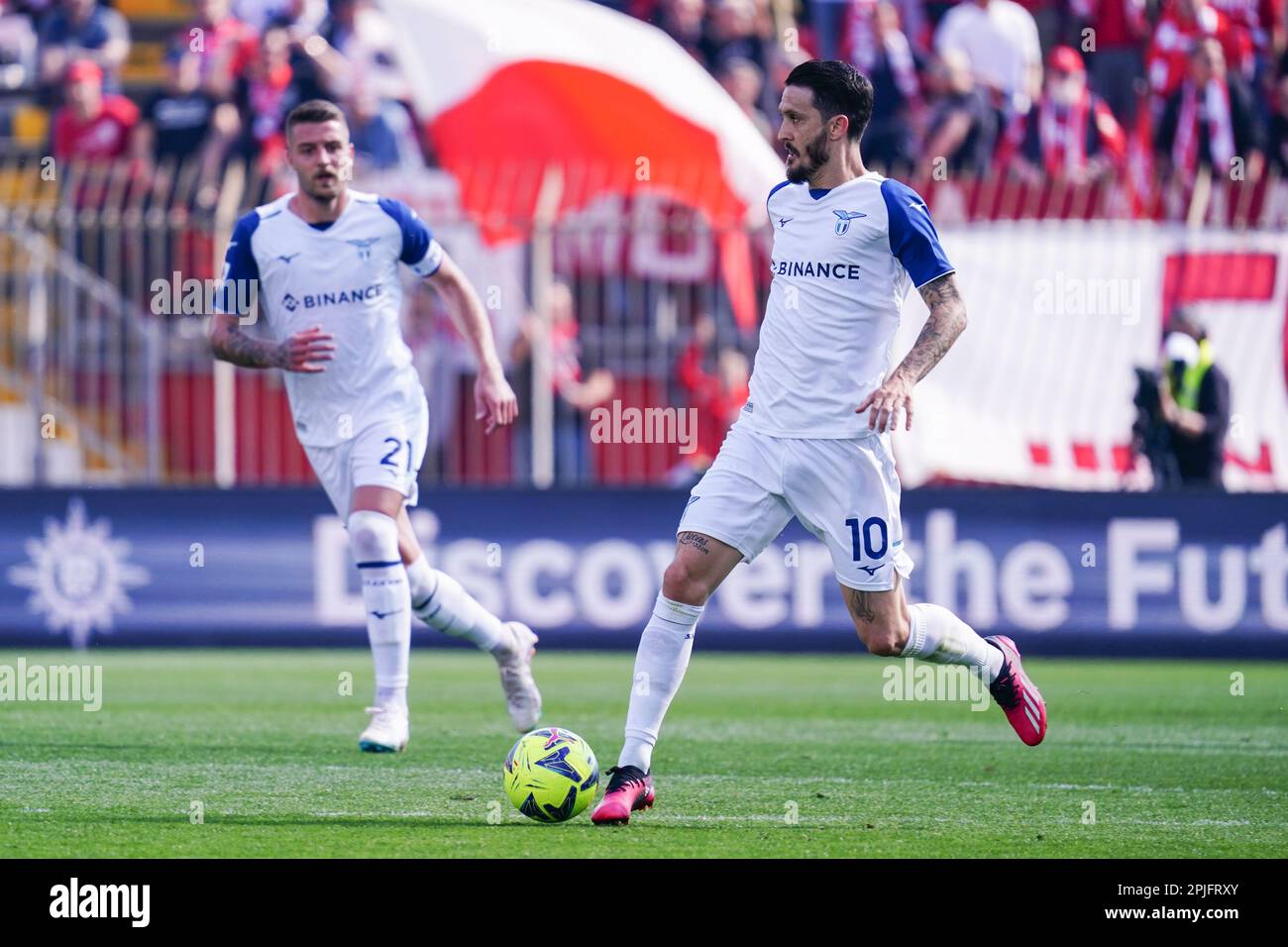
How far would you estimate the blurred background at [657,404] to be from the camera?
45.3 ft

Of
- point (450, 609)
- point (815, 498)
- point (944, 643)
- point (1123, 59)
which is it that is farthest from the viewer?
point (1123, 59)

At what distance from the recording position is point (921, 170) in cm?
1600

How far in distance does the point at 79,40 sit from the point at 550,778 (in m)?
13.2

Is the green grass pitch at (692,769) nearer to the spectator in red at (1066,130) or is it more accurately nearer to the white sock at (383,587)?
the white sock at (383,587)

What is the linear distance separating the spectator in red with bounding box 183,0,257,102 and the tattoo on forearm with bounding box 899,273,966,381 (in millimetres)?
11088

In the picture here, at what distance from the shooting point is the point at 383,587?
28.5 feet

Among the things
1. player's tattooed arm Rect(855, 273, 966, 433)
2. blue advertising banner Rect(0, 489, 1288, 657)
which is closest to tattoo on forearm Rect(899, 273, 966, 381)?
player's tattooed arm Rect(855, 273, 966, 433)

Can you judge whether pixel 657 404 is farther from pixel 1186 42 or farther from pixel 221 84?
pixel 1186 42

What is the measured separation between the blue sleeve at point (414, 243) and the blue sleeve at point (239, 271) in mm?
597

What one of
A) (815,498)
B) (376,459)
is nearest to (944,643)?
(815,498)

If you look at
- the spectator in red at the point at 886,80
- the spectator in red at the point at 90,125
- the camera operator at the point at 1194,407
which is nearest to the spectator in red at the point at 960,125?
the spectator in red at the point at 886,80

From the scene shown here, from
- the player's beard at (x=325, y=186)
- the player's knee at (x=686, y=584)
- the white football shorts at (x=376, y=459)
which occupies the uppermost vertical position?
the player's beard at (x=325, y=186)
